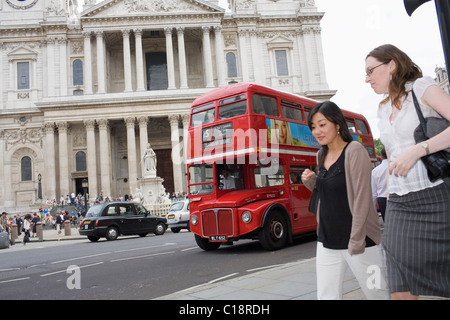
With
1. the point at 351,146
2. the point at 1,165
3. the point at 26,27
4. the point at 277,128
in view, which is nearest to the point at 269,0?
the point at 26,27

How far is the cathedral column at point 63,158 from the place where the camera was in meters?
38.6

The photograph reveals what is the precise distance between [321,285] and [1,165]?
145 feet

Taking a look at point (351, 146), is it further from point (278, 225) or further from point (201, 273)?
point (278, 225)

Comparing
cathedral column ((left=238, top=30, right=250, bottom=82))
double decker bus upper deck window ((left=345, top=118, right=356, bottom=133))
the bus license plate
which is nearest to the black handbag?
the bus license plate

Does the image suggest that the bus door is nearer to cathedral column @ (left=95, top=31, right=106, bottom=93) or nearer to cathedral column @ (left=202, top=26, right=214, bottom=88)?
cathedral column @ (left=202, top=26, right=214, bottom=88)

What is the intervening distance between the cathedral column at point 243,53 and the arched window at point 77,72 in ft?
56.2

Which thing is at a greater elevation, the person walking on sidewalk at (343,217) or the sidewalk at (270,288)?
the person walking on sidewalk at (343,217)

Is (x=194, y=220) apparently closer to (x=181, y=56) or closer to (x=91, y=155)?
(x=91, y=155)

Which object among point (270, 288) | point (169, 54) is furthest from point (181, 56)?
point (270, 288)

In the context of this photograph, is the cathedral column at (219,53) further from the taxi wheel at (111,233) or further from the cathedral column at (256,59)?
the taxi wheel at (111,233)

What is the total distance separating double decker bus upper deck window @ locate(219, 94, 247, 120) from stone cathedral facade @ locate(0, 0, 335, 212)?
2793 cm

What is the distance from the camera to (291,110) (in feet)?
38.0

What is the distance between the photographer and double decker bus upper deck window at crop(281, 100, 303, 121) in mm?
11305

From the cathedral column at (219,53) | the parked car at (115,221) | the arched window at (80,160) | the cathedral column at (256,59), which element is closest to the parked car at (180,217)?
the parked car at (115,221)
